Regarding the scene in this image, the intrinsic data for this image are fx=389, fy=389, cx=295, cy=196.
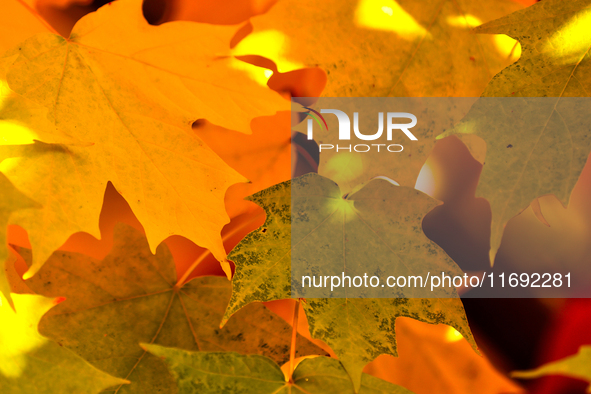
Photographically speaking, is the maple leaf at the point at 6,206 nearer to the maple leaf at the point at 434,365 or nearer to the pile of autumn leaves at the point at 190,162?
the pile of autumn leaves at the point at 190,162

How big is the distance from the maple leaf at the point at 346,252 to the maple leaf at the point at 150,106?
0.21ft

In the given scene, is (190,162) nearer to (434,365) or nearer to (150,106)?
(150,106)

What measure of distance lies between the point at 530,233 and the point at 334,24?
20.2 inches

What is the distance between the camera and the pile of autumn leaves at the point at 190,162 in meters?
0.42

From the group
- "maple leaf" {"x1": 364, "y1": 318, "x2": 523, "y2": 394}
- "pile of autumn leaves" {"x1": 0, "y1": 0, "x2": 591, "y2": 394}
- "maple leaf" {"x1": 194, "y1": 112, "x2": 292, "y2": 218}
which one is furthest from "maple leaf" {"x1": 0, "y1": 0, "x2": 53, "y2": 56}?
"maple leaf" {"x1": 364, "y1": 318, "x2": 523, "y2": 394}

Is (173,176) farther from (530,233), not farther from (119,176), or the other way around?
(530,233)

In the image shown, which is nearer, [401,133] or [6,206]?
[6,206]

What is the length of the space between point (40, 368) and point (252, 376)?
221mm

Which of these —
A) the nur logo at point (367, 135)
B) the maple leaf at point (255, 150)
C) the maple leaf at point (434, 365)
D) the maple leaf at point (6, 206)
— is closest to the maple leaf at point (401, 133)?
the nur logo at point (367, 135)

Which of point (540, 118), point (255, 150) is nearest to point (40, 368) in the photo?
point (255, 150)

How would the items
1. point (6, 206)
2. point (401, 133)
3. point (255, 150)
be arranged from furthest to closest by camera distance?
point (255, 150) < point (401, 133) < point (6, 206)

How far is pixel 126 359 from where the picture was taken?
504 mm

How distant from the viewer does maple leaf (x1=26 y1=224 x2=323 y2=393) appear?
19.8 inches

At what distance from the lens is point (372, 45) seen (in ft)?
1.57
